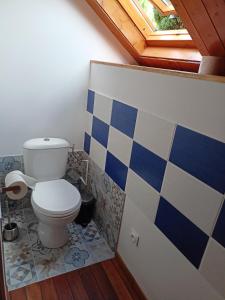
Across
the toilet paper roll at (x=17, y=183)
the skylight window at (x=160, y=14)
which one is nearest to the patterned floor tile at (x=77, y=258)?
the toilet paper roll at (x=17, y=183)

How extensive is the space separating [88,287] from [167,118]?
122 centimetres

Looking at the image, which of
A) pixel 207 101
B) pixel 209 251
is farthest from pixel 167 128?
pixel 209 251

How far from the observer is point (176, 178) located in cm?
116

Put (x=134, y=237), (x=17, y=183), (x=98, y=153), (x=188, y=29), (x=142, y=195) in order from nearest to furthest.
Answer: (x=188, y=29), (x=142, y=195), (x=134, y=237), (x=17, y=183), (x=98, y=153)

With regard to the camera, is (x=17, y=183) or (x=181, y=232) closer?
(x=181, y=232)

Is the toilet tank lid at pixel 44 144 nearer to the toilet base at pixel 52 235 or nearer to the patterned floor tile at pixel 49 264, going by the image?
the toilet base at pixel 52 235

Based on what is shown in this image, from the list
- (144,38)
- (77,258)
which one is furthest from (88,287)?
(144,38)

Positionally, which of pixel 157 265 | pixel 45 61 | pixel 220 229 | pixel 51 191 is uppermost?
pixel 45 61

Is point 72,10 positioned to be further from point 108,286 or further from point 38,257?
point 108,286

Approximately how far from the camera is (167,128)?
1.20 meters

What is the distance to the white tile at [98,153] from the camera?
1.91m

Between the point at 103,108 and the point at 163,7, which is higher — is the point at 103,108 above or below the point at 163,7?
below

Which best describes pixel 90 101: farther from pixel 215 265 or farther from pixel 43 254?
pixel 215 265

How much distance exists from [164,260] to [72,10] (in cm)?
186
